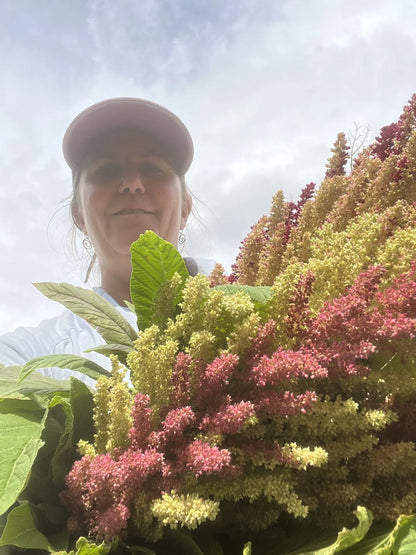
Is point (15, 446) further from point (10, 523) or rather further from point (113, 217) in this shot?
point (113, 217)

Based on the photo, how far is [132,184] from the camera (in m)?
2.58

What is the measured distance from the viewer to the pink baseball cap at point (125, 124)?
283 centimetres

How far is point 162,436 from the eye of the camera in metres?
0.63

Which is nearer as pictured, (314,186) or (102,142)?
(314,186)

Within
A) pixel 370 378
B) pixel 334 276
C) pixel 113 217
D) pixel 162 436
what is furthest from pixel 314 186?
pixel 113 217

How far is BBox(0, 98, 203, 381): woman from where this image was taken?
2674 millimetres

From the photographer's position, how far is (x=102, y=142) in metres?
2.90

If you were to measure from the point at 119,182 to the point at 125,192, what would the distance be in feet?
0.33

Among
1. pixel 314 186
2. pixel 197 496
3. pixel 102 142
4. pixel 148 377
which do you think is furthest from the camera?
pixel 102 142

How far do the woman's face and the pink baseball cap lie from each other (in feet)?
0.17

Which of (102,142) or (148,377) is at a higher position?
(102,142)

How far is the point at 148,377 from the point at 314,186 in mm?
789

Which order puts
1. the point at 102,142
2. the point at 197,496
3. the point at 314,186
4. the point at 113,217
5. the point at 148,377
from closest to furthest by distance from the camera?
the point at 197,496 < the point at 148,377 < the point at 314,186 < the point at 113,217 < the point at 102,142

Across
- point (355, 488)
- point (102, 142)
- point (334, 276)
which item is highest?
point (102, 142)
